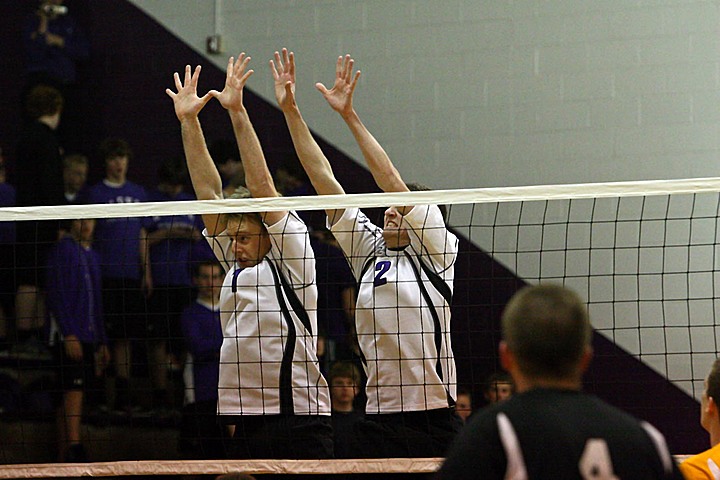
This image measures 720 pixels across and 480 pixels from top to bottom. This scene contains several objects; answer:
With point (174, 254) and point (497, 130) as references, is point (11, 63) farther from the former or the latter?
point (497, 130)

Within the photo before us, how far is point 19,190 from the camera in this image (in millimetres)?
7566

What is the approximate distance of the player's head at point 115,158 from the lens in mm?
7602

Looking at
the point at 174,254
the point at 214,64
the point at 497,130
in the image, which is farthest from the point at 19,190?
the point at 497,130

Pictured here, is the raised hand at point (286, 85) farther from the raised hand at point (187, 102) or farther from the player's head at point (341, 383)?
the player's head at point (341, 383)

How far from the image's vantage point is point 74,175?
25.4 ft

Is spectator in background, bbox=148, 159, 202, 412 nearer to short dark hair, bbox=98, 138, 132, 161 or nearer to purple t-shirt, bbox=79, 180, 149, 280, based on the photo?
purple t-shirt, bbox=79, 180, 149, 280

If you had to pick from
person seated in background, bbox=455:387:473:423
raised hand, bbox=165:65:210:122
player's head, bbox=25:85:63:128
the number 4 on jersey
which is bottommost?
person seated in background, bbox=455:387:473:423

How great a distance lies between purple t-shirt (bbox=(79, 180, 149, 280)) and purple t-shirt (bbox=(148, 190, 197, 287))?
0.40 ft

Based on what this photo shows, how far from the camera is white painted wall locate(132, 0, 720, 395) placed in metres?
7.12

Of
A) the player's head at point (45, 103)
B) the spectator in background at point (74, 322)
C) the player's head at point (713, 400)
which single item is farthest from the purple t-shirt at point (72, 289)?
the player's head at point (713, 400)

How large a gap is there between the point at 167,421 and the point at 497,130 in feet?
9.94

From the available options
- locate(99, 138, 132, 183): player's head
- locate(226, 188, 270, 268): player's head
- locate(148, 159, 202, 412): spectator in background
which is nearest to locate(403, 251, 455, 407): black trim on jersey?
locate(226, 188, 270, 268): player's head

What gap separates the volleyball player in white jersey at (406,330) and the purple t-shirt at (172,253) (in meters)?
2.88

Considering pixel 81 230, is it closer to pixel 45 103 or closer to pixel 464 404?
pixel 45 103
